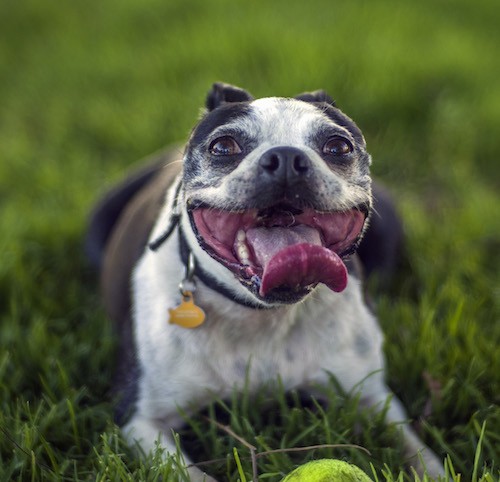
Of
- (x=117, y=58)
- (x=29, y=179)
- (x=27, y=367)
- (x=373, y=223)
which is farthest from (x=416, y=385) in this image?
(x=117, y=58)

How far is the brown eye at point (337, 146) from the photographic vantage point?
216 cm

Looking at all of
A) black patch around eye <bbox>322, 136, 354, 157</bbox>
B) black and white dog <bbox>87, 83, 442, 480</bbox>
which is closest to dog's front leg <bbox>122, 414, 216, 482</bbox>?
black and white dog <bbox>87, 83, 442, 480</bbox>

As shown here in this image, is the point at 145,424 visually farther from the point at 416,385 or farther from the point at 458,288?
the point at 458,288

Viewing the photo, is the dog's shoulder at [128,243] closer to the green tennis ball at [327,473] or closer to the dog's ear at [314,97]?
the dog's ear at [314,97]

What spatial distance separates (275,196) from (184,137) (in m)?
2.39

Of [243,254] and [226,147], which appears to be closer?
[243,254]

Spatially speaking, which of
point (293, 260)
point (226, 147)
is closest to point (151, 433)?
point (293, 260)

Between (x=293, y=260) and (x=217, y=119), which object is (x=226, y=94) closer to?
(x=217, y=119)

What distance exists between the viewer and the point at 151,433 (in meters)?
2.32

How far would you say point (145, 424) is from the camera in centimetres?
236

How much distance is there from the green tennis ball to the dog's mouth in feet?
1.49

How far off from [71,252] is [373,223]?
1468 millimetres

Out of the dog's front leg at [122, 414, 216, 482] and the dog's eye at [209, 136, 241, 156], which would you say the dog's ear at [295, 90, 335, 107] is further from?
the dog's front leg at [122, 414, 216, 482]

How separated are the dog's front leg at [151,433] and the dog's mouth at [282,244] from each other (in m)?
0.60
